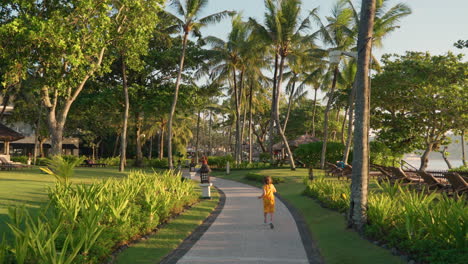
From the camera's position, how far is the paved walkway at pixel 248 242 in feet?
21.2

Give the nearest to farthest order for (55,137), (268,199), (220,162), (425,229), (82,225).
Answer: (82,225) → (425,229) → (268,199) → (55,137) → (220,162)

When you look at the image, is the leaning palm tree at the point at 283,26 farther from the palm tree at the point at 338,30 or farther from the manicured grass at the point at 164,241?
the manicured grass at the point at 164,241

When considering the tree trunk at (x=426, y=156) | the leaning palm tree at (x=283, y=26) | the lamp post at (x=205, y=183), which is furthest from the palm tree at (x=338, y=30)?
the lamp post at (x=205, y=183)

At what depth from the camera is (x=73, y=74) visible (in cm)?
1970

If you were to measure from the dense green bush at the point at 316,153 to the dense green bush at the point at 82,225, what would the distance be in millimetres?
22150

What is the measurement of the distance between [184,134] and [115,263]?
55.3 meters

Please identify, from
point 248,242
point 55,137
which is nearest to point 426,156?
point 248,242

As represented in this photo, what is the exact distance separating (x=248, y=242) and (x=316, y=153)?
84.3ft

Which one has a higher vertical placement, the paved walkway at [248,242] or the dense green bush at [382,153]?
the dense green bush at [382,153]

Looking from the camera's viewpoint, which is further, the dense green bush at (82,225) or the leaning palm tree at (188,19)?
the leaning palm tree at (188,19)

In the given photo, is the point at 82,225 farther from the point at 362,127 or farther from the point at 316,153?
the point at 316,153

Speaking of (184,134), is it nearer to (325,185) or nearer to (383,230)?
(325,185)

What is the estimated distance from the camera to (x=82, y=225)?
6.00 meters

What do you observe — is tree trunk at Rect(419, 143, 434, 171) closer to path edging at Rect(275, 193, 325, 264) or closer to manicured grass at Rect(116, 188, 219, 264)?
path edging at Rect(275, 193, 325, 264)
